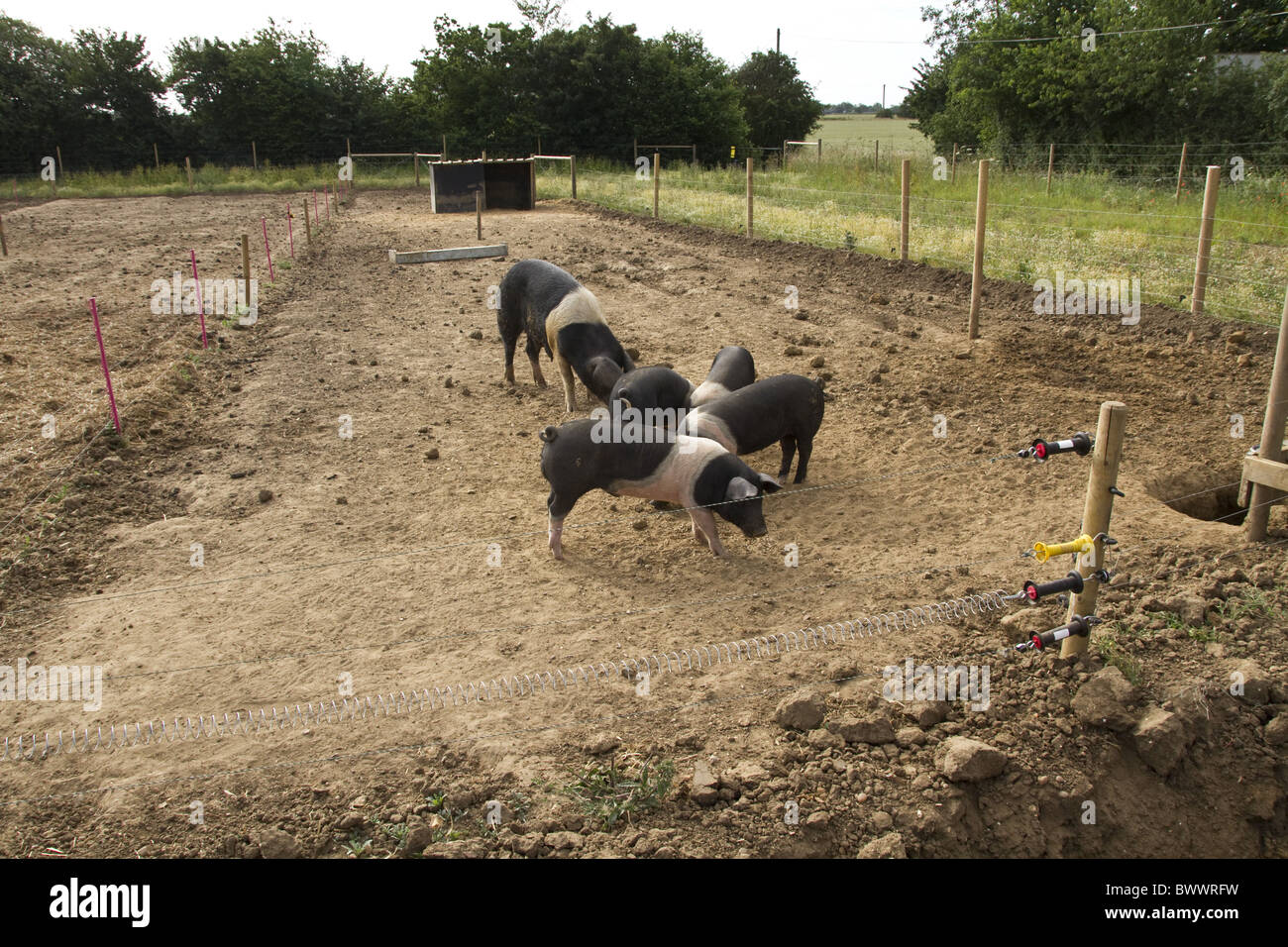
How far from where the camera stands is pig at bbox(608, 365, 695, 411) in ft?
21.3

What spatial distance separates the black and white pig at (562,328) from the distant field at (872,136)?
25.4m

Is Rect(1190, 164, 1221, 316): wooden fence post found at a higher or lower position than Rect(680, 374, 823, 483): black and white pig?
higher

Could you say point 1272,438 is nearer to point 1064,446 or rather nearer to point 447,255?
point 1064,446

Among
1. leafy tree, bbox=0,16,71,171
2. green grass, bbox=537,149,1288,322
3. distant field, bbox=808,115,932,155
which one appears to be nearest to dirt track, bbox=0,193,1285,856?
green grass, bbox=537,149,1288,322

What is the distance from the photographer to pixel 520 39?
3675cm

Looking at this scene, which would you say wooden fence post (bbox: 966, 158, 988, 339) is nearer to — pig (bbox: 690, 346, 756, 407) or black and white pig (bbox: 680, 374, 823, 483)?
pig (bbox: 690, 346, 756, 407)

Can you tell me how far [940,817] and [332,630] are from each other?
3073 millimetres

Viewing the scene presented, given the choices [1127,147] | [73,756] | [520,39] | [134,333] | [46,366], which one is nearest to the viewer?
[73,756]

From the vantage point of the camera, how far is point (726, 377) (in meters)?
6.89

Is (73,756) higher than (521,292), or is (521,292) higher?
(521,292)

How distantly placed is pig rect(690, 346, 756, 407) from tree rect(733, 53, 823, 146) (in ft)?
140
